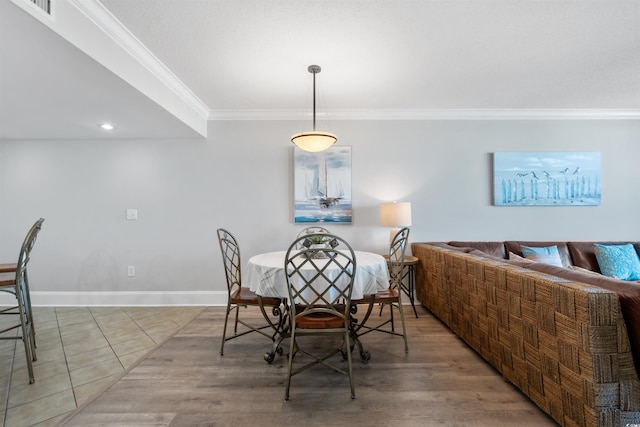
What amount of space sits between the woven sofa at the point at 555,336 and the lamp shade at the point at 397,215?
88cm

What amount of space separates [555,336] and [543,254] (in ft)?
Answer: 7.08

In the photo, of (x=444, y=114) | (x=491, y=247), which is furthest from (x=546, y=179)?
(x=444, y=114)

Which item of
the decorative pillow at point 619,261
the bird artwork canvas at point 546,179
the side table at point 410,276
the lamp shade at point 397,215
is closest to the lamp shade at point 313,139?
the lamp shade at point 397,215

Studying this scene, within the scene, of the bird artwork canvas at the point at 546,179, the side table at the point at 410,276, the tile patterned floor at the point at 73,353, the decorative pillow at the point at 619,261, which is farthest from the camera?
the bird artwork canvas at the point at 546,179

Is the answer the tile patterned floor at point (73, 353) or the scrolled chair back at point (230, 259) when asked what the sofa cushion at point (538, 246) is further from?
the tile patterned floor at point (73, 353)

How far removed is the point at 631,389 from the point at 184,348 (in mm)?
2684

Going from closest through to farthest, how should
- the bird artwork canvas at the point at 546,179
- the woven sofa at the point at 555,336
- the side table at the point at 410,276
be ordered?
the woven sofa at the point at 555,336, the side table at the point at 410,276, the bird artwork canvas at the point at 546,179

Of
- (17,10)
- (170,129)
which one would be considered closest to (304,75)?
(170,129)

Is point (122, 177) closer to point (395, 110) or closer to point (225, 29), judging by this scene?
point (225, 29)

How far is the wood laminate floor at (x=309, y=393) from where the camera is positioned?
1.55 meters

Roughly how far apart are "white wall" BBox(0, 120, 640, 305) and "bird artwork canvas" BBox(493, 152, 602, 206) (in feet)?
0.34

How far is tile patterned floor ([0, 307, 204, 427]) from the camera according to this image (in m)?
1.70

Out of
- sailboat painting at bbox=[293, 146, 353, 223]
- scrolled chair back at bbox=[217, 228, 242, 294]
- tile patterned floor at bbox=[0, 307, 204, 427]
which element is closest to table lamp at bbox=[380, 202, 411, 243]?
sailboat painting at bbox=[293, 146, 353, 223]

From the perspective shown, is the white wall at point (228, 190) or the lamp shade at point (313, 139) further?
the white wall at point (228, 190)
